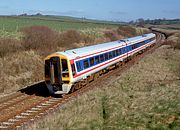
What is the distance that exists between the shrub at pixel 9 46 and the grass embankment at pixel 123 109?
11658 millimetres

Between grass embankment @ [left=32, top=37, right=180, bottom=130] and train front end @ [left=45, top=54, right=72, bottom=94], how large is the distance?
1509mm

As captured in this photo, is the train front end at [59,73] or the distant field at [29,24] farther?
the distant field at [29,24]

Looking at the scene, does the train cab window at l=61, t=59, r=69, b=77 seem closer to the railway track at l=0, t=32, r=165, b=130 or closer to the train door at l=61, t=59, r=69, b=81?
the train door at l=61, t=59, r=69, b=81

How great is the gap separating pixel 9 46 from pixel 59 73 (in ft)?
40.0

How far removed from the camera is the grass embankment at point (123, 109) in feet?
40.9

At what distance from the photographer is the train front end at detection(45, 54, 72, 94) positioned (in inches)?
771

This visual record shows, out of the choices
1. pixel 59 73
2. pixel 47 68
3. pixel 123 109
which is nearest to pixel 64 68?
pixel 59 73

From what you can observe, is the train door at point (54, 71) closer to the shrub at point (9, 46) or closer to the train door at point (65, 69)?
the train door at point (65, 69)

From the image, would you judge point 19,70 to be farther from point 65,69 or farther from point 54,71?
point 65,69

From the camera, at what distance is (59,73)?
64.0 ft

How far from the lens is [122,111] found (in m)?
14.4

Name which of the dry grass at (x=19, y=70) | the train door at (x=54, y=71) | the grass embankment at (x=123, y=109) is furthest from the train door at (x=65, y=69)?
the dry grass at (x=19, y=70)

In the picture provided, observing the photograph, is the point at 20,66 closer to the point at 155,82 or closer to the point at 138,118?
the point at 155,82

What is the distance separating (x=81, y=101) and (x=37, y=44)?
57.9 feet
